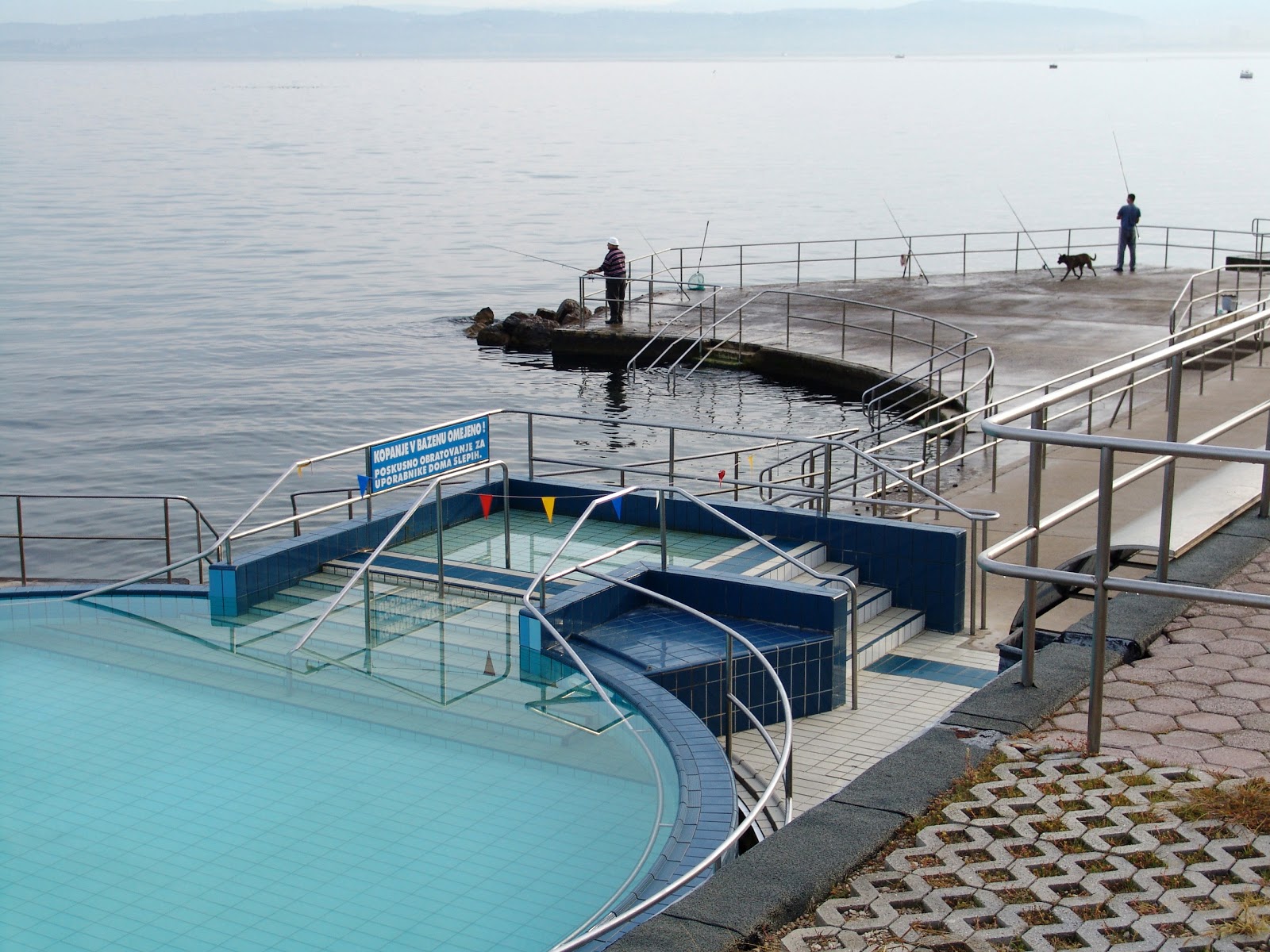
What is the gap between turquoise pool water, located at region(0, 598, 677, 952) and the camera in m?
6.75

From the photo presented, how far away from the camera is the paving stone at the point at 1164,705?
5.44 m

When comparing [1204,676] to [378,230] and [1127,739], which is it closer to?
[1127,739]

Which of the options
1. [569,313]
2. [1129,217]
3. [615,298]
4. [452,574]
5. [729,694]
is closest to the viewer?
[729,694]

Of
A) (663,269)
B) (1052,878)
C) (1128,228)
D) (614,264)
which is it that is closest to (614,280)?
(614,264)

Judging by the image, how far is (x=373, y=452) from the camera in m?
10.8

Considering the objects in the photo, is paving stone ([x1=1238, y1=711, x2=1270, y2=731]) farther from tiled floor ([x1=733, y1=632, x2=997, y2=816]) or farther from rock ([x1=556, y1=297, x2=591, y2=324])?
rock ([x1=556, y1=297, x2=591, y2=324])

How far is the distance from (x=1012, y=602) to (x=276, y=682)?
20.1ft

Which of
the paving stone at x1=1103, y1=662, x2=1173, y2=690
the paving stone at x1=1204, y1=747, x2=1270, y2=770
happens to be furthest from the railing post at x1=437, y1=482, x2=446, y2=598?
the paving stone at x1=1204, y1=747, x2=1270, y2=770

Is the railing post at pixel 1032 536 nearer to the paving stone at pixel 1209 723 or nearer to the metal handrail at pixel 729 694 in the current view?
the paving stone at pixel 1209 723

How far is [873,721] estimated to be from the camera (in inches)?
392

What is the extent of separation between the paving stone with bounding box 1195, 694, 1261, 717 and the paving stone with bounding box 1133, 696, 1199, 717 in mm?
40

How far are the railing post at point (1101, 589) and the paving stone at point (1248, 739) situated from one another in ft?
1.71

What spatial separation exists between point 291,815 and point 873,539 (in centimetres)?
579

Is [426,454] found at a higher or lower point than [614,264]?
lower
